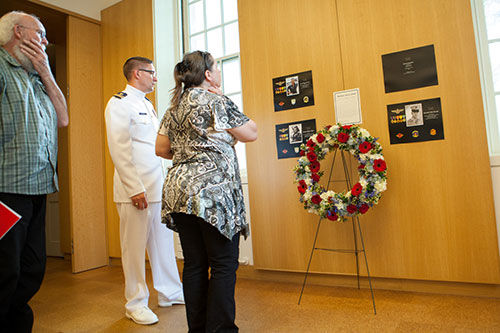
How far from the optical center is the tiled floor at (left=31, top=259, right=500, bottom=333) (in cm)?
200

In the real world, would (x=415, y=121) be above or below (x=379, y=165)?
above

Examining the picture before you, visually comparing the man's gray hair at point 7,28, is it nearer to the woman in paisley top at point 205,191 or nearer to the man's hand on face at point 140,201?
the woman in paisley top at point 205,191

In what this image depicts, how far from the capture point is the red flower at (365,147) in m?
2.33

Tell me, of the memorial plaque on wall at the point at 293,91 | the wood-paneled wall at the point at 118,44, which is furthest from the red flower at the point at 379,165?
the wood-paneled wall at the point at 118,44

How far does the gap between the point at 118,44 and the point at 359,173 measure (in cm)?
342

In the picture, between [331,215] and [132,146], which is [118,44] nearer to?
[132,146]

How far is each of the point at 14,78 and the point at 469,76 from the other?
2.64m

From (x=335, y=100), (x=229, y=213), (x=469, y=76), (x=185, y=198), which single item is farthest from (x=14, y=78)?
(x=469, y=76)

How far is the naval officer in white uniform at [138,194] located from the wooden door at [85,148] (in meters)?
1.89

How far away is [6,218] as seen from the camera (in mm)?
1299

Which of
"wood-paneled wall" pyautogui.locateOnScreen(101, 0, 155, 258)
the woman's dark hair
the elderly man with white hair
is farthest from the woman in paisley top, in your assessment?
"wood-paneled wall" pyautogui.locateOnScreen(101, 0, 155, 258)

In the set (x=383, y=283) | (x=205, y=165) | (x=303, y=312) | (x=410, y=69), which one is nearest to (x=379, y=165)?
(x=410, y=69)

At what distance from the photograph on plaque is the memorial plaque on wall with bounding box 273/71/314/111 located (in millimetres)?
157

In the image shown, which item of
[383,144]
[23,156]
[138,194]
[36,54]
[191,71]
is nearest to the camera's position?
[23,156]
